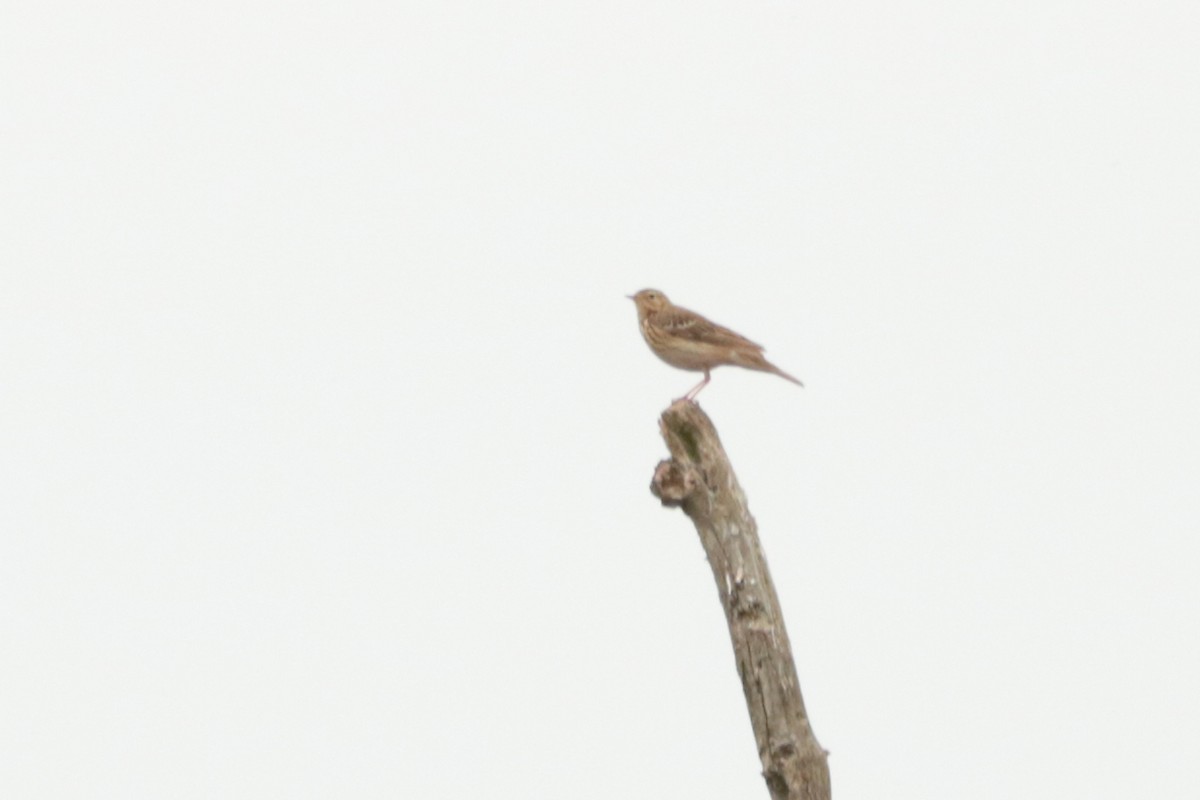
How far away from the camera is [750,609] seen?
350 inches

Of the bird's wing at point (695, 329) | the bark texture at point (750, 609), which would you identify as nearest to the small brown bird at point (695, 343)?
the bird's wing at point (695, 329)

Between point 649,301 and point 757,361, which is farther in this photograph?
point 649,301

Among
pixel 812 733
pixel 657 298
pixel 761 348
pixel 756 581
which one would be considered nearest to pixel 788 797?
pixel 812 733

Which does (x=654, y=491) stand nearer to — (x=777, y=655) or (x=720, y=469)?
(x=720, y=469)

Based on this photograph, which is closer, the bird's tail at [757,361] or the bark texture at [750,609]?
the bark texture at [750,609]

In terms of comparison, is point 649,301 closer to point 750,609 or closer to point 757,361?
point 757,361

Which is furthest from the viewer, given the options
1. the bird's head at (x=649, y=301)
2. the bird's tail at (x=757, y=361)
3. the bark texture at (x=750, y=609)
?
the bird's head at (x=649, y=301)

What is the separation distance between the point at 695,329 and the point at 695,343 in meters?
0.11

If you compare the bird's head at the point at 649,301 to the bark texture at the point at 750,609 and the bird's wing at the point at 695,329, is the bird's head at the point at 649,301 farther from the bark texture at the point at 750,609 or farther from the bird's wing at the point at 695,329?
the bark texture at the point at 750,609

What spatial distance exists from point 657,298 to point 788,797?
4881 millimetres

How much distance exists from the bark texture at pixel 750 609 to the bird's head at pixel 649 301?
3550 millimetres

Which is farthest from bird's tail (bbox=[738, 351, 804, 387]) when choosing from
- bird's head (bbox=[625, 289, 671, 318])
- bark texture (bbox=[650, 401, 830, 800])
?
bark texture (bbox=[650, 401, 830, 800])

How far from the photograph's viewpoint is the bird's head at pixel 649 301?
1273 centimetres

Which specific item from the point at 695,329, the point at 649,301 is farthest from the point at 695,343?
the point at 649,301
